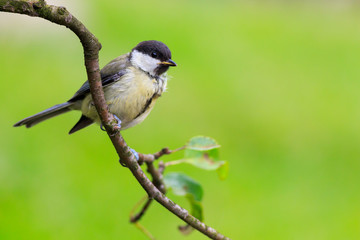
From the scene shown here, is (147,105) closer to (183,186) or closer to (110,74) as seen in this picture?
(110,74)

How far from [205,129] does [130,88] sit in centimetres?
336

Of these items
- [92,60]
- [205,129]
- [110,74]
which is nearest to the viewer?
[92,60]

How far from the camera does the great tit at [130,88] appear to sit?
86.8 inches

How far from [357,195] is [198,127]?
185 cm

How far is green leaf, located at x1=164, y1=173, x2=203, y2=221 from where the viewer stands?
Result: 1799 mm

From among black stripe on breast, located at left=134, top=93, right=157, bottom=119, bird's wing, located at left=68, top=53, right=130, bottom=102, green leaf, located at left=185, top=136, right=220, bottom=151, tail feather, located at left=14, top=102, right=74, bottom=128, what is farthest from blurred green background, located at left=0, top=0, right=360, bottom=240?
green leaf, located at left=185, top=136, right=220, bottom=151

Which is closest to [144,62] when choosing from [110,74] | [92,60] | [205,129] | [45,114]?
[110,74]

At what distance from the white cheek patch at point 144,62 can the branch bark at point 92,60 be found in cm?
89

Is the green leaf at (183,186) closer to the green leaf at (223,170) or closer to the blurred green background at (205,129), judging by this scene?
the green leaf at (223,170)

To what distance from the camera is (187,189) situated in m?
1.86

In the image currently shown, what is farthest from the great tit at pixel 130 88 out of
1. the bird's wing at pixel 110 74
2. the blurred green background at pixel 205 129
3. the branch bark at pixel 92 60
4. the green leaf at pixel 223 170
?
the blurred green background at pixel 205 129

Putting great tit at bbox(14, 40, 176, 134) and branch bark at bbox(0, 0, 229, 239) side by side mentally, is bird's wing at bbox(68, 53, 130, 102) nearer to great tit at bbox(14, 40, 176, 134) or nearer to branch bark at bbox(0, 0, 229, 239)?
great tit at bbox(14, 40, 176, 134)

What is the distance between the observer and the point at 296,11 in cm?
1074

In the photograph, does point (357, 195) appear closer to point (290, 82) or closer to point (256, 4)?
point (290, 82)
